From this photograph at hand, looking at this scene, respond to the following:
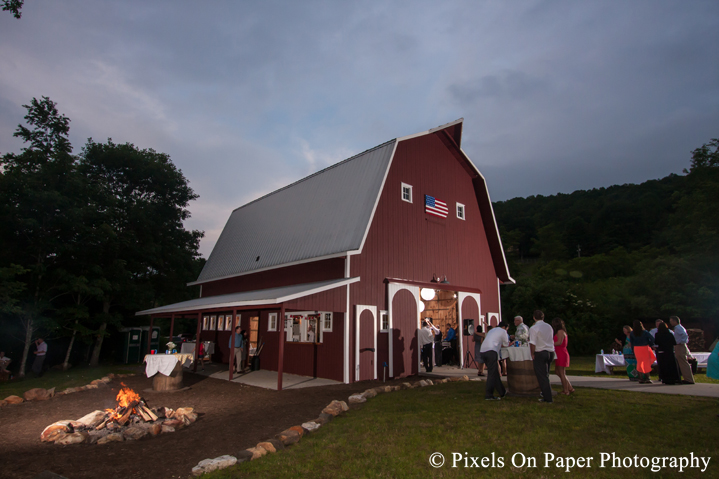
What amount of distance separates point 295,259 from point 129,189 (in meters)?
17.8

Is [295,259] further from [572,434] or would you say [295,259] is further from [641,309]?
[641,309]

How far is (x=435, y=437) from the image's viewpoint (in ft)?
19.1

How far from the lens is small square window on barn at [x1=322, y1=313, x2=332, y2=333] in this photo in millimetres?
13406

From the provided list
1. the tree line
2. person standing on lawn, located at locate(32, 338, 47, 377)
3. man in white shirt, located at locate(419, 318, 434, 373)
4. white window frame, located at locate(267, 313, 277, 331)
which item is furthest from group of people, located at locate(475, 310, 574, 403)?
person standing on lawn, located at locate(32, 338, 47, 377)

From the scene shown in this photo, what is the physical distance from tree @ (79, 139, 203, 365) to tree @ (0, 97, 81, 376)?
1.68 metres

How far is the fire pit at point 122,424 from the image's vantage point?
686 centimetres

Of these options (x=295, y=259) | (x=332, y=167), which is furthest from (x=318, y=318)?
(x=332, y=167)

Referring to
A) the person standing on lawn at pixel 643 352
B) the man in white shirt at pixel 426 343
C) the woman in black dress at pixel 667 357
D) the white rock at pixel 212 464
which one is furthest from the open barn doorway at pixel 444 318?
the white rock at pixel 212 464

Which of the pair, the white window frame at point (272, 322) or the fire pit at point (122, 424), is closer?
the fire pit at point (122, 424)

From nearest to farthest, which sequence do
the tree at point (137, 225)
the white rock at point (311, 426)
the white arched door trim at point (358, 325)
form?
the white rock at point (311, 426) < the white arched door trim at point (358, 325) < the tree at point (137, 225)

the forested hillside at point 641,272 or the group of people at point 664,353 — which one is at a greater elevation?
the forested hillside at point 641,272

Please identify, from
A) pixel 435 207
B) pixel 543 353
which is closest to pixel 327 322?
pixel 435 207

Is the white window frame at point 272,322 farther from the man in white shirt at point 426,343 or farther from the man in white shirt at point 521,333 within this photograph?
the man in white shirt at point 521,333

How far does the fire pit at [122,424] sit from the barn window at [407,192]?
969cm
